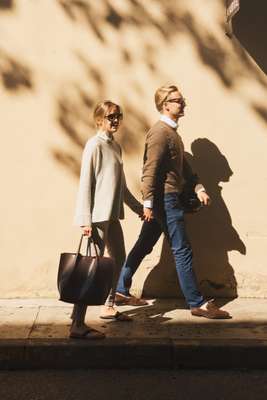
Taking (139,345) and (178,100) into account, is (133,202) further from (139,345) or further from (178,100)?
(139,345)

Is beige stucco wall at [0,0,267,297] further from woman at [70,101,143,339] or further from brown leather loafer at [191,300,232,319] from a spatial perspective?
woman at [70,101,143,339]

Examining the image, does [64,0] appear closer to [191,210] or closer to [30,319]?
[191,210]

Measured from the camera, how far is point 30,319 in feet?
16.7

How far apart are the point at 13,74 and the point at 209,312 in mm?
2563

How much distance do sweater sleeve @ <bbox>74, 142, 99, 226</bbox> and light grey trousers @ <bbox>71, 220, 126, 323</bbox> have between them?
0.16 metres

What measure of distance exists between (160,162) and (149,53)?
3.69 feet

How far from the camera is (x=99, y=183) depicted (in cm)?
476

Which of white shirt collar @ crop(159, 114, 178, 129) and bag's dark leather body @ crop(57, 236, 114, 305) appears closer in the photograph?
bag's dark leather body @ crop(57, 236, 114, 305)

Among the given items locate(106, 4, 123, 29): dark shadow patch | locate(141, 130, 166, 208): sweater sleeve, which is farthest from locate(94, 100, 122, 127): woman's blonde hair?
locate(106, 4, 123, 29): dark shadow patch

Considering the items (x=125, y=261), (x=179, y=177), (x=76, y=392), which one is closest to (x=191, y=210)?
(x=179, y=177)

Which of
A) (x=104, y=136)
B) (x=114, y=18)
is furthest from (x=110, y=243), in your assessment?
(x=114, y=18)

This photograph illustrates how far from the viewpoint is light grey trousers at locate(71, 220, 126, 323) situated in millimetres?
4648

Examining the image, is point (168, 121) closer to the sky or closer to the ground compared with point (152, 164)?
closer to the sky

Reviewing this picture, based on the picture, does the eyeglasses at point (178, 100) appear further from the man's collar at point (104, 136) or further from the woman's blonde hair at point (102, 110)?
the man's collar at point (104, 136)
